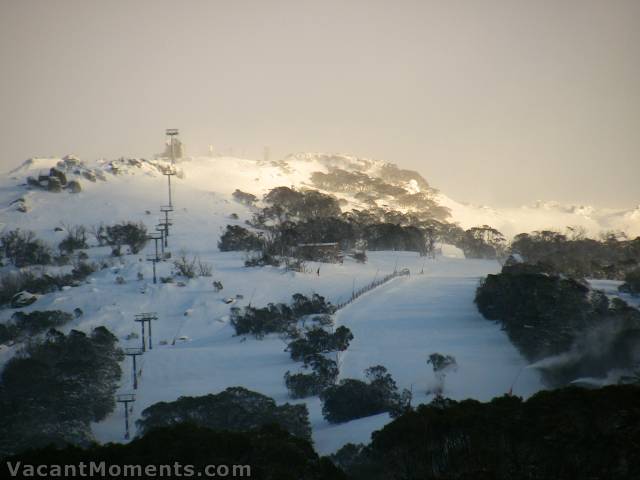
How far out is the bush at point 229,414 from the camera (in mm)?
25109

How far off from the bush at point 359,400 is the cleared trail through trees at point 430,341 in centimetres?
144

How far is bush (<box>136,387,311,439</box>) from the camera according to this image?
82.4 ft

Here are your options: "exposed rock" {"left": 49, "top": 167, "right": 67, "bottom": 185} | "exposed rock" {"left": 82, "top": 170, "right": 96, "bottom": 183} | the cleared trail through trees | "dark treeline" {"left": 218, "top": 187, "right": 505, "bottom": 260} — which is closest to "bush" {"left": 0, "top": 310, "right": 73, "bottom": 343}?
"dark treeline" {"left": 218, "top": 187, "right": 505, "bottom": 260}

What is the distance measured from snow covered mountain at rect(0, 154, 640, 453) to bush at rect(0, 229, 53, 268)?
4429 millimetres

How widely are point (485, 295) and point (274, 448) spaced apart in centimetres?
3062

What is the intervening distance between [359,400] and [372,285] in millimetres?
25975

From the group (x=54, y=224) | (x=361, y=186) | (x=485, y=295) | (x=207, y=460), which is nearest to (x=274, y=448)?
(x=207, y=460)

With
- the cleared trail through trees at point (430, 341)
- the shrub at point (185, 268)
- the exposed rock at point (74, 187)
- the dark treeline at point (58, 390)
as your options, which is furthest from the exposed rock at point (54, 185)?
the cleared trail through trees at point (430, 341)

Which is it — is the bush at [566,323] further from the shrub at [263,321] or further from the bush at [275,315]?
the shrub at [263,321]

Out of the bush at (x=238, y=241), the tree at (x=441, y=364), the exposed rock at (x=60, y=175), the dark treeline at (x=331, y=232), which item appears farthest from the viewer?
the exposed rock at (x=60, y=175)

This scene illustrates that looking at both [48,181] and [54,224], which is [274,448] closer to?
[54,224]

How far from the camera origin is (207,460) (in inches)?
607

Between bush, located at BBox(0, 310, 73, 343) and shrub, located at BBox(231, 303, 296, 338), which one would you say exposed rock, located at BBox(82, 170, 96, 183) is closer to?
bush, located at BBox(0, 310, 73, 343)

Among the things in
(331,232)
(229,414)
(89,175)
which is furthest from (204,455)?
(89,175)
